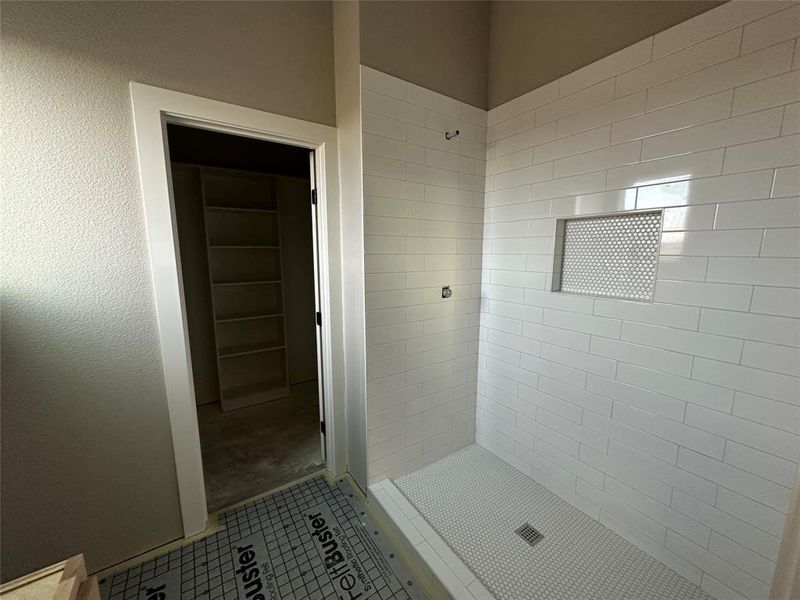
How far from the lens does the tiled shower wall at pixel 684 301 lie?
3.51 ft

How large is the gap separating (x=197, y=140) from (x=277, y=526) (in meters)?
2.53

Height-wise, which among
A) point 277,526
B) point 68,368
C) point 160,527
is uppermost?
point 68,368

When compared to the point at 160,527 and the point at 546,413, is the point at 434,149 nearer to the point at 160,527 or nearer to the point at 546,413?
the point at 546,413

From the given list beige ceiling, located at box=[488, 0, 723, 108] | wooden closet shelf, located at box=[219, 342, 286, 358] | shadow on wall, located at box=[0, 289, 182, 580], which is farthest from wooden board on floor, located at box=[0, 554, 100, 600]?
beige ceiling, located at box=[488, 0, 723, 108]

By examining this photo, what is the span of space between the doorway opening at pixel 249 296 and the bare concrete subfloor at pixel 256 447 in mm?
10

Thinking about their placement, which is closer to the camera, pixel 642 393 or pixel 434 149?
pixel 642 393

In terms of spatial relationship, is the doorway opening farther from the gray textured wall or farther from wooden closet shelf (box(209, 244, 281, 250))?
the gray textured wall

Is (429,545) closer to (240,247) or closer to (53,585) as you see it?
(53,585)

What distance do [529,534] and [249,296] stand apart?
117 inches

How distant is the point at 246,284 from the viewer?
10.2ft

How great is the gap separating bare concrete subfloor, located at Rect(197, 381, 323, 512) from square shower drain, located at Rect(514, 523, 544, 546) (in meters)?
1.30

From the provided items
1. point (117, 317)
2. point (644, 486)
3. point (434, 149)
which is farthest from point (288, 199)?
point (644, 486)

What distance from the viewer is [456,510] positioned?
1.71 metres

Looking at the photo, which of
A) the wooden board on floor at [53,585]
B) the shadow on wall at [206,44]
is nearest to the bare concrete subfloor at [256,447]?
the wooden board on floor at [53,585]
